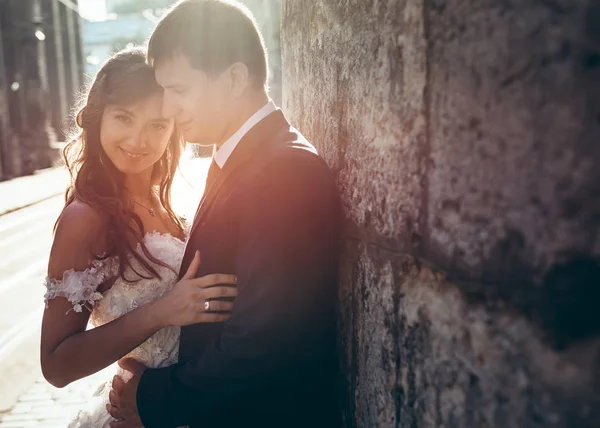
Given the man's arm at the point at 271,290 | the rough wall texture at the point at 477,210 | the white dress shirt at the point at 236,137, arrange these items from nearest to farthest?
1. the rough wall texture at the point at 477,210
2. the man's arm at the point at 271,290
3. the white dress shirt at the point at 236,137

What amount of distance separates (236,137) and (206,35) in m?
0.30

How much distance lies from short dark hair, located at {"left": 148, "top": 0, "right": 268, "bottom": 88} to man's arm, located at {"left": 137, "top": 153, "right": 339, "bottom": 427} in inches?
16.6

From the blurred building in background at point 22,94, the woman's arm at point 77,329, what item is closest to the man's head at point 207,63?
the woman's arm at point 77,329

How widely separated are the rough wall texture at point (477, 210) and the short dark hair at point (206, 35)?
38 centimetres

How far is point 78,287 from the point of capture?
189cm

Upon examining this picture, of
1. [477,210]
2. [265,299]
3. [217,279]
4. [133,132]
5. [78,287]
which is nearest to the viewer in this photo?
[477,210]

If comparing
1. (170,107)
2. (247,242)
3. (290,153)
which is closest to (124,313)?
(170,107)

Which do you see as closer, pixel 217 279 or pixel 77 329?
pixel 217 279

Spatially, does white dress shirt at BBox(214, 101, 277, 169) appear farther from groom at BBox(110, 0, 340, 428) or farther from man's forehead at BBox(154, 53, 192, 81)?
man's forehead at BBox(154, 53, 192, 81)

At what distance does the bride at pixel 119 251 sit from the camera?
187 centimetres

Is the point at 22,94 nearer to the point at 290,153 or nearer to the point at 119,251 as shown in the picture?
the point at 119,251

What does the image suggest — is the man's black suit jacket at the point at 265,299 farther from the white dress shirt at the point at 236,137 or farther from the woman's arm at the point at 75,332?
the woman's arm at the point at 75,332

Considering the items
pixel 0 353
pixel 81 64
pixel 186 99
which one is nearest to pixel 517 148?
pixel 186 99

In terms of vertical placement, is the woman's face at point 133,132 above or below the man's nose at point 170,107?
below
